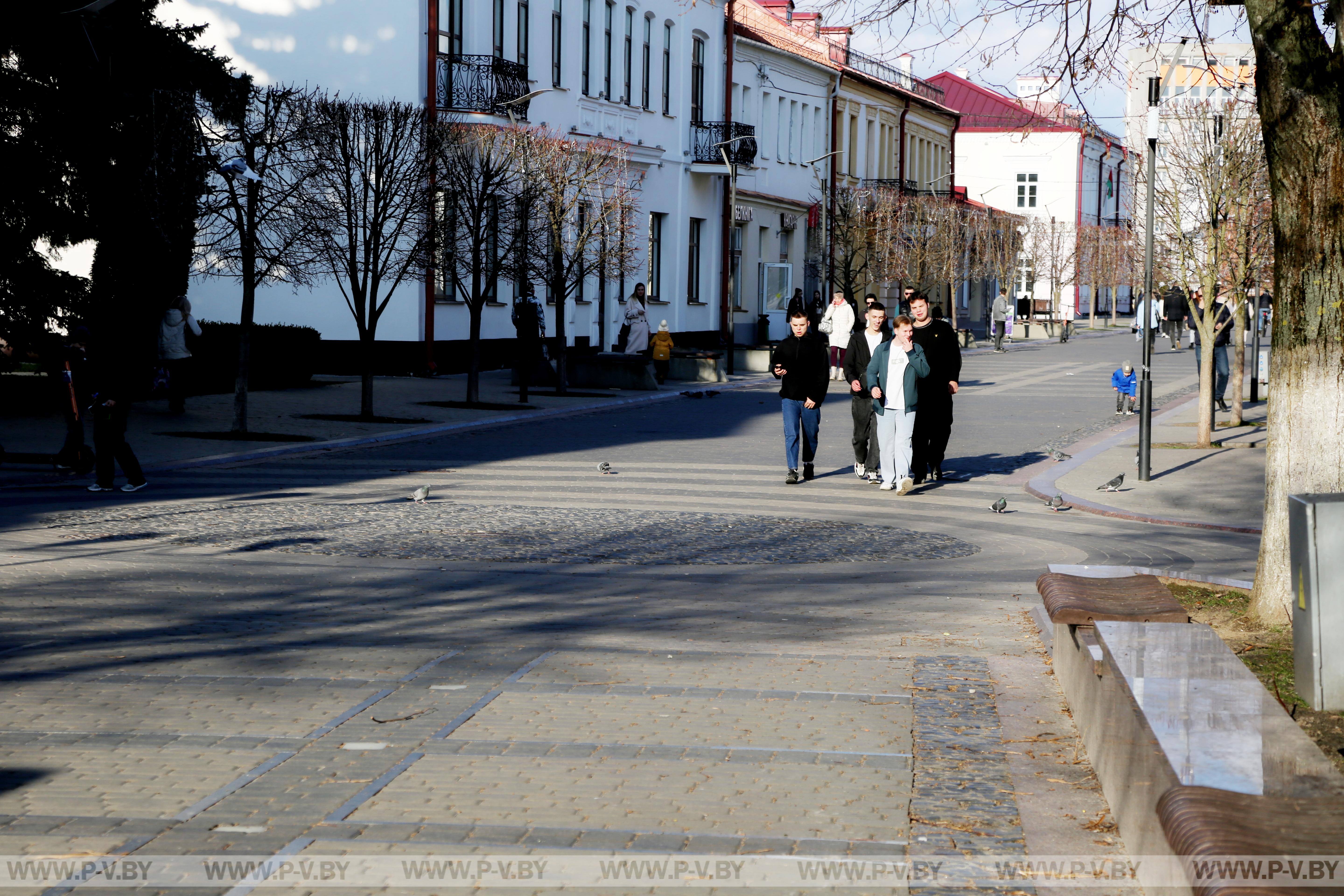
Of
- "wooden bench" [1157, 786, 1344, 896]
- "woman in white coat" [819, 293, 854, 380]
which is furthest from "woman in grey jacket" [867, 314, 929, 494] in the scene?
"woman in white coat" [819, 293, 854, 380]

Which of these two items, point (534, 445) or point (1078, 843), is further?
point (534, 445)

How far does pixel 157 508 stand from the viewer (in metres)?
13.8

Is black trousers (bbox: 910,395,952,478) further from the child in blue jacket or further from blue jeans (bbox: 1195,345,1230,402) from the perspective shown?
blue jeans (bbox: 1195,345,1230,402)

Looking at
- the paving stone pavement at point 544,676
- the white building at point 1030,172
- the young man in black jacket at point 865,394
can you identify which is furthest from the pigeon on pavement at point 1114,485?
the white building at point 1030,172

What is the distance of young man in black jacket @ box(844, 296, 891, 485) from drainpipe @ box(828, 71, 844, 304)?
114 feet

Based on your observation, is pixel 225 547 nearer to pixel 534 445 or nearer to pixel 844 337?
pixel 534 445

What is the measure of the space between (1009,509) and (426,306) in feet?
70.4

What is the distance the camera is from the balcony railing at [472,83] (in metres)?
34.3

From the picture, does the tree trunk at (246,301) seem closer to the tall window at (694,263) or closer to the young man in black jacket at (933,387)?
the young man in black jacket at (933,387)

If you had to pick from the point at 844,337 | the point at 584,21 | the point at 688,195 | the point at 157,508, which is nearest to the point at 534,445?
the point at 157,508

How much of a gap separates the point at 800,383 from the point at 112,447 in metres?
6.54

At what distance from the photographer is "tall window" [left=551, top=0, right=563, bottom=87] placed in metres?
38.7

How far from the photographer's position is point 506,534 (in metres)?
12.5

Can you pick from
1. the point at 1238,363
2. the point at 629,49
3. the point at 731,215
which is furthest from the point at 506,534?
the point at 731,215
